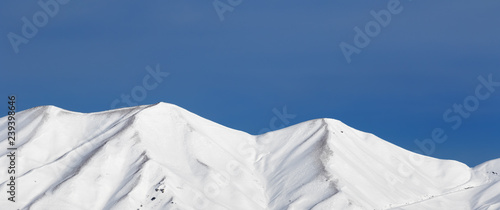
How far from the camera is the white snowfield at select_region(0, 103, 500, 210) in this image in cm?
12494

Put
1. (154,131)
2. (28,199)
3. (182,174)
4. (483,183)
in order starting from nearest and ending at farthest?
(28,199) → (182,174) → (154,131) → (483,183)

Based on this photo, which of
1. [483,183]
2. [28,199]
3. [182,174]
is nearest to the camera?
[28,199]

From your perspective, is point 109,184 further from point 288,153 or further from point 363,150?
point 363,150

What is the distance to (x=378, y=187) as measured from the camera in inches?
5399

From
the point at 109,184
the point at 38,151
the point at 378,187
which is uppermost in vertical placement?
the point at 38,151

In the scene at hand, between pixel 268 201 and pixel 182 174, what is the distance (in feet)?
44.7

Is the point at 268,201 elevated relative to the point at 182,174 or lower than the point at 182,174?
lower

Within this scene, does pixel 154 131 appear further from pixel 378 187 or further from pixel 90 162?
pixel 378 187

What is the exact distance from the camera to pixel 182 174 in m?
132

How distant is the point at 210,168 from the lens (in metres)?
135

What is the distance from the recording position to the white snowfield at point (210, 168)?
410ft

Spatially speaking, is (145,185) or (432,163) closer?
(145,185)

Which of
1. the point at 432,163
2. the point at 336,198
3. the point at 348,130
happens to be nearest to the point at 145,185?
the point at 336,198

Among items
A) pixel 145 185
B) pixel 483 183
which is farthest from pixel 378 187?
pixel 145 185
